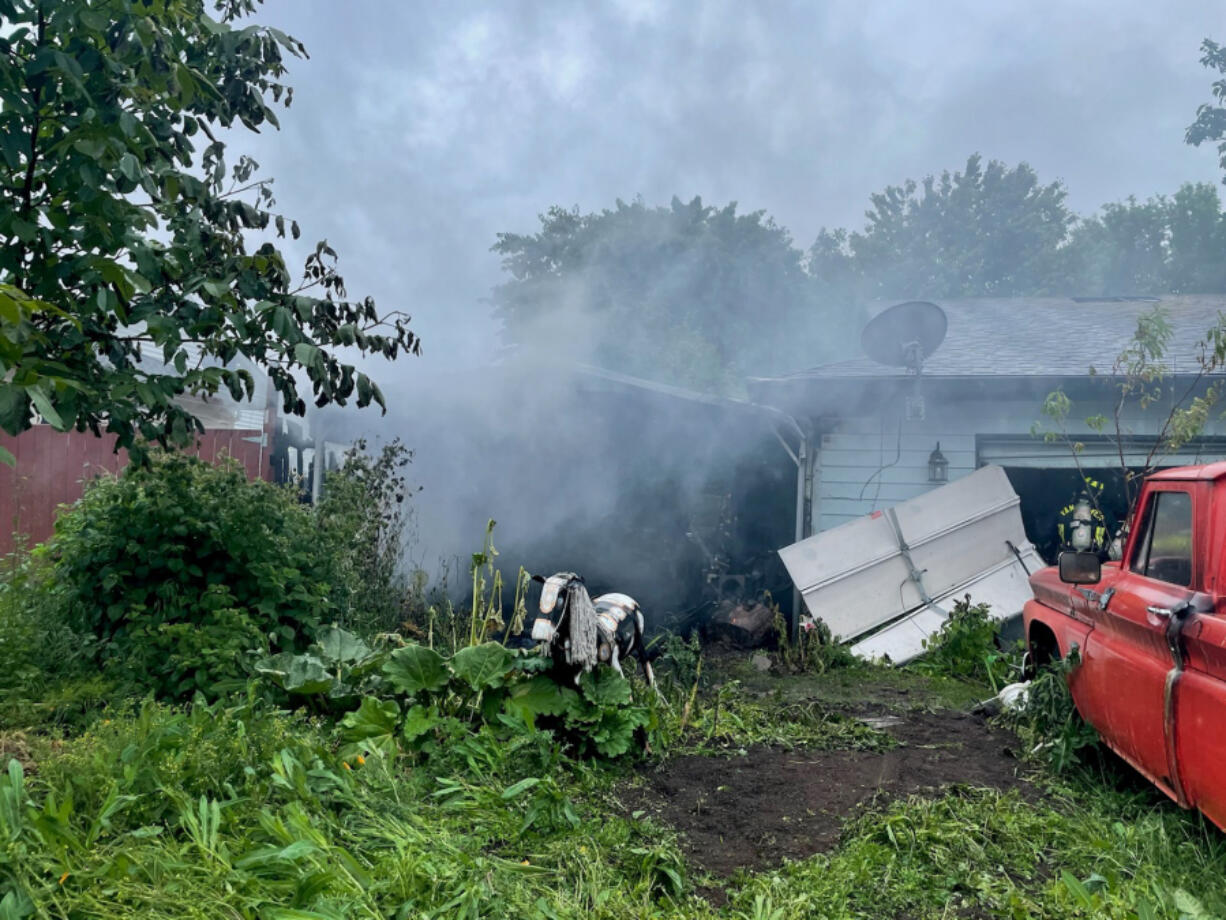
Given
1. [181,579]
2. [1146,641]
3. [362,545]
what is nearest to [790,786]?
[1146,641]

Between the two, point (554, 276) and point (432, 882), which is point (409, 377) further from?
point (554, 276)

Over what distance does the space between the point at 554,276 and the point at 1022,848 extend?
27.5 metres

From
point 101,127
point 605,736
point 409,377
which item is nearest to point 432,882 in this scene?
point 605,736

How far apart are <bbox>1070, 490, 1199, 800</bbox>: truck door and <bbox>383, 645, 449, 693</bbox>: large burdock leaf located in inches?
133

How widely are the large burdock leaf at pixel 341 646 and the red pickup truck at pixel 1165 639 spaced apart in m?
3.99

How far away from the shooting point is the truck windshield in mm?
3568

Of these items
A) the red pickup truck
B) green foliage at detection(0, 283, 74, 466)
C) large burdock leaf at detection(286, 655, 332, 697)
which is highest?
green foliage at detection(0, 283, 74, 466)

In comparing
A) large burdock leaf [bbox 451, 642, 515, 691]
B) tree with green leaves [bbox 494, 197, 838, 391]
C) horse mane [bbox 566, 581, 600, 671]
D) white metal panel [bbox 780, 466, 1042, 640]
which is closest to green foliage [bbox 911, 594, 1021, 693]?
white metal panel [bbox 780, 466, 1042, 640]

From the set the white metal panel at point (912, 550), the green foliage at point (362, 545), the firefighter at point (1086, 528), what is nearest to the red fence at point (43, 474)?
the green foliage at point (362, 545)

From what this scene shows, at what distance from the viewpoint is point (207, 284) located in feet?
10.4

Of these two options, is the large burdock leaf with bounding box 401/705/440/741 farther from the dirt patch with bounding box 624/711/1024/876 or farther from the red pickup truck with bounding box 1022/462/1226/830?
the red pickup truck with bounding box 1022/462/1226/830

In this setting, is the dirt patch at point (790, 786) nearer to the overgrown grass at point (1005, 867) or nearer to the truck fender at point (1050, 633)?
the overgrown grass at point (1005, 867)

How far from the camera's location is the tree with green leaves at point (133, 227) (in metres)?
2.89

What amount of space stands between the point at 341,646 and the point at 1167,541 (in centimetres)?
448
